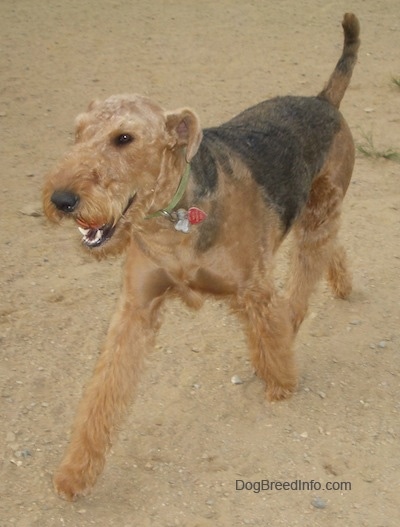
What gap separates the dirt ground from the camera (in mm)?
3293

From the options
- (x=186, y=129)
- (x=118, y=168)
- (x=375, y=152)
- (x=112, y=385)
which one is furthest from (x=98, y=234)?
(x=375, y=152)

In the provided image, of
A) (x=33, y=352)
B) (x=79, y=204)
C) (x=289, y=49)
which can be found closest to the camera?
(x=79, y=204)

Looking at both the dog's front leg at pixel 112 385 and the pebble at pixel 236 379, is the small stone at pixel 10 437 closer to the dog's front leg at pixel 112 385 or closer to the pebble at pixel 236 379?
the dog's front leg at pixel 112 385

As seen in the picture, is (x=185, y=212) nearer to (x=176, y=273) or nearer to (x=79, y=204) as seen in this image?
(x=176, y=273)

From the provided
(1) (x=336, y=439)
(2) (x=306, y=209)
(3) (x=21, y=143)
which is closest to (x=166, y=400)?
(1) (x=336, y=439)

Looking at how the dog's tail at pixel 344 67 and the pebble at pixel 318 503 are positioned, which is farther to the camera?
the dog's tail at pixel 344 67

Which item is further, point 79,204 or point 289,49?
point 289,49

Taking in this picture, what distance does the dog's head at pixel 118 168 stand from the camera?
9.19ft

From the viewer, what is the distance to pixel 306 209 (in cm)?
435

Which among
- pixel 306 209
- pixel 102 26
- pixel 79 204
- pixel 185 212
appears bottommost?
pixel 102 26

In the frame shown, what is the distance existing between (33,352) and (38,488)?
984 mm

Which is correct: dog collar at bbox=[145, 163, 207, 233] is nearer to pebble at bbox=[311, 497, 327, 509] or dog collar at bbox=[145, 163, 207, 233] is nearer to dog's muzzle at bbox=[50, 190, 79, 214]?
dog's muzzle at bbox=[50, 190, 79, 214]

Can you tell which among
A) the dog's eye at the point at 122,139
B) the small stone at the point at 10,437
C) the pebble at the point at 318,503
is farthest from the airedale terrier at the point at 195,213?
the pebble at the point at 318,503

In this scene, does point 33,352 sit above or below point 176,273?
below
